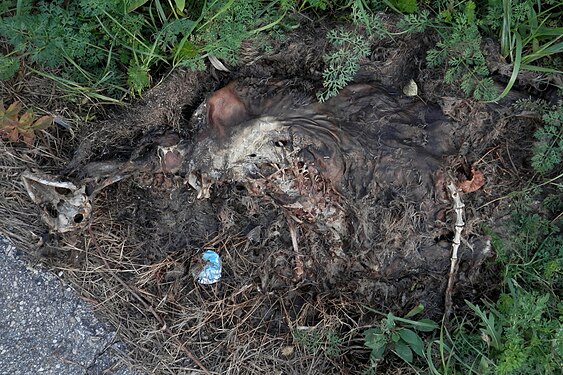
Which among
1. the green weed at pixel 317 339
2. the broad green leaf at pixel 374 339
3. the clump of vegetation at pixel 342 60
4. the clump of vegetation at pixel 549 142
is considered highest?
the clump of vegetation at pixel 342 60

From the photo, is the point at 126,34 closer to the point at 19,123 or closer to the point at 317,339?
the point at 19,123

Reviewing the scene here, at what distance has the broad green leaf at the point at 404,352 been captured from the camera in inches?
102

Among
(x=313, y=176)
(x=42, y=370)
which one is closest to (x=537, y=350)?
(x=313, y=176)

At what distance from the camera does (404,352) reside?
2594 millimetres

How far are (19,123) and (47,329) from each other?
1067mm

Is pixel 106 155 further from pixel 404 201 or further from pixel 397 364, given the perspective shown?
pixel 397 364

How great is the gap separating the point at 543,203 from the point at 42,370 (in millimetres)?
2624

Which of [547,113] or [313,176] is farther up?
[547,113]

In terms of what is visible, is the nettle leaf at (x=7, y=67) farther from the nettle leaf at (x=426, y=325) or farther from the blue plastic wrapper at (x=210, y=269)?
the nettle leaf at (x=426, y=325)

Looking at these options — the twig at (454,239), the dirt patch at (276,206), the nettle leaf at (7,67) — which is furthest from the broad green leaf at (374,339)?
the nettle leaf at (7,67)

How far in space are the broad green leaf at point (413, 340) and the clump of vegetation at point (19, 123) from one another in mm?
1990

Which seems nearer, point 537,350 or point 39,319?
point 537,350

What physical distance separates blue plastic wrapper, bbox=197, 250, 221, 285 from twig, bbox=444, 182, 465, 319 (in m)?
1.16

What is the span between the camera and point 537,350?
7.86 feet
